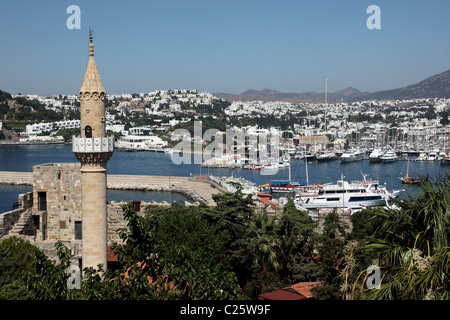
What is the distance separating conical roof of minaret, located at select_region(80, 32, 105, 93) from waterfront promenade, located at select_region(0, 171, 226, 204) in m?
24.8

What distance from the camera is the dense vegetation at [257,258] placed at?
3549 millimetres

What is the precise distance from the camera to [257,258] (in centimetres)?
911

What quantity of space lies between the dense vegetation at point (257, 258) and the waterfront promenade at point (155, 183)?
72.9ft

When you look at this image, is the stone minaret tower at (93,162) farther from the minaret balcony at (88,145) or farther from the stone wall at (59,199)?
the stone wall at (59,199)

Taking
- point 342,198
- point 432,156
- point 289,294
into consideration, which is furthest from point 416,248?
point 432,156

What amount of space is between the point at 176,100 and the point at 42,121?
2057 inches

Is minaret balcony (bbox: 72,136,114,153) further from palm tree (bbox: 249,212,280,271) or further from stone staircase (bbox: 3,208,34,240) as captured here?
stone staircase (bbox: 3,208,34,240)

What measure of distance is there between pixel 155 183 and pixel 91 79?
31.6 metres

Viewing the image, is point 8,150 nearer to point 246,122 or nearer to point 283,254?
point 246,122

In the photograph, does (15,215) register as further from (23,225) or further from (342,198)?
(342,198)

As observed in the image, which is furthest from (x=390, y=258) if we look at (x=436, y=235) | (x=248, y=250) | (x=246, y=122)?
(x=246, y=122)

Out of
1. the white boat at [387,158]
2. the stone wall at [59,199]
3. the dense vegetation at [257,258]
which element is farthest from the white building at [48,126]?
the dense vegetation at [257,258]

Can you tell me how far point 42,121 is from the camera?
95.1 meters

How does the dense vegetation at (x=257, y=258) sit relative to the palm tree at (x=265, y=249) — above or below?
above
